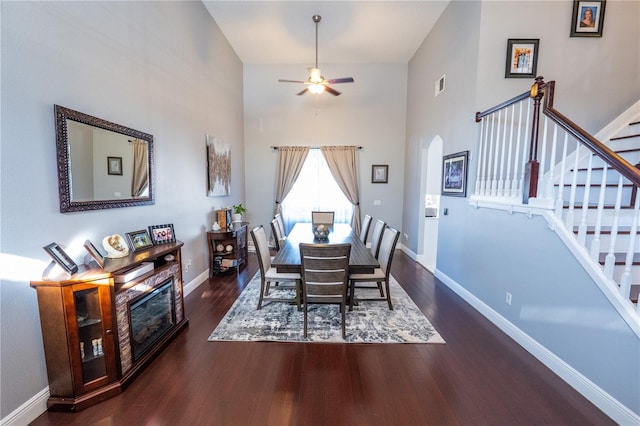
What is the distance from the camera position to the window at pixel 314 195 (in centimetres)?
590

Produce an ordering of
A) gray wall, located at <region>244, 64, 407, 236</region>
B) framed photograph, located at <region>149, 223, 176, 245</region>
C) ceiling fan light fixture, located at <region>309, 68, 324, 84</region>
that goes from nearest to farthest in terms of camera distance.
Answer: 1. framed photograph, located at <region>149, 223, 176, 245</region>
2. ceiling fan light fixture, located at <region>309, 68, 324, 84</region>
3. gray wall, located at <region>244, 64, 407, 236</region>

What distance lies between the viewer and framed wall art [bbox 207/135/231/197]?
3.99 metres

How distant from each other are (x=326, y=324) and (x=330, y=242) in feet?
3.20

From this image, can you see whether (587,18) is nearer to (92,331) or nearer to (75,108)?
(75,108)

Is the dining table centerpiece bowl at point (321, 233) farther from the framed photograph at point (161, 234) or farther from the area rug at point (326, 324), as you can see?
the framed photograph at point (161, 234)

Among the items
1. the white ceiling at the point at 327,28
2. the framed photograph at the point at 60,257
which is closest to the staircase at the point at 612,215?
the white ceiling at the point at 327,28

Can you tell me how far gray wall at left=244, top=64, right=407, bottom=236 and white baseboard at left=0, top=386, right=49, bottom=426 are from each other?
14.9 feet

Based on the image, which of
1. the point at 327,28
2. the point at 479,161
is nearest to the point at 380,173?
the point at 479,161

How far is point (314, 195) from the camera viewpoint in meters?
5.96

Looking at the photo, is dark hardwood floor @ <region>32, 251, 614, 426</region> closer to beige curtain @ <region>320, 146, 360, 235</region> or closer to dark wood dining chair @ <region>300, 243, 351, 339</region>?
dark wood dining chair @ <region>300, 243, 351, 339</region>

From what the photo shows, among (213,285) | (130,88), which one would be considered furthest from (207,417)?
(130,88)

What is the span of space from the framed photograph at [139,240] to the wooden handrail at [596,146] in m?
3.67

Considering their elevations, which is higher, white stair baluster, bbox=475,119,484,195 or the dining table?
white stair baluster, bbox=475,119,484,195

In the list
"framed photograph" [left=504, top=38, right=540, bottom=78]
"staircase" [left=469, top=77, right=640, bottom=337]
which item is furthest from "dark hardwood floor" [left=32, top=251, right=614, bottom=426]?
"framed photograph" [left=504, top=38, right=540, bottom=78]
